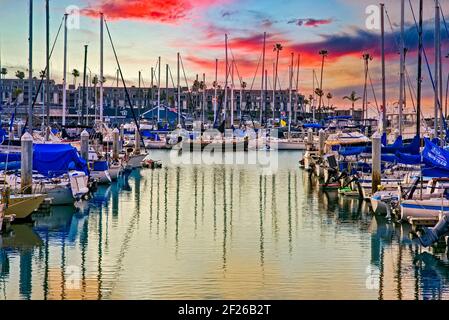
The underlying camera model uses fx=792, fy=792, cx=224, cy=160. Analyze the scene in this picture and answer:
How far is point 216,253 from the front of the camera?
29641 millimetres

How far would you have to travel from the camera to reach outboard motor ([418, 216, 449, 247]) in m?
28.9

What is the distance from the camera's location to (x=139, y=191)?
53.3 m

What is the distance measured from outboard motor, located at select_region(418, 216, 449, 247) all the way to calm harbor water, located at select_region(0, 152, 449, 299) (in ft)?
1.78

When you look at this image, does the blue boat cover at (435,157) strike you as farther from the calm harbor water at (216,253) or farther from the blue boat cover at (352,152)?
the blue boat cover at (352,152)

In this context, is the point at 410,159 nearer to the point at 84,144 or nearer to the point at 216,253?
the point at 216,253

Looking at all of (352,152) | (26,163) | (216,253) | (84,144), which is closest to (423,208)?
(216,253)

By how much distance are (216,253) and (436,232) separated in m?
8.17

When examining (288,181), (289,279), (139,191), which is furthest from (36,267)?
(288,181)

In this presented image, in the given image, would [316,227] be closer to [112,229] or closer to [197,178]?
[112,229]

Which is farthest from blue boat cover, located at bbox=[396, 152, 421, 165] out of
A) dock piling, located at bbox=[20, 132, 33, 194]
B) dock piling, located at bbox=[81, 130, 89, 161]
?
dock piling, located at bbox=[81, 130, 89, 161]

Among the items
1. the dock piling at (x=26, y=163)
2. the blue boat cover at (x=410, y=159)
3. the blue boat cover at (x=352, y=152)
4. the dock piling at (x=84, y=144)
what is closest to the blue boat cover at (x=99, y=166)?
the dock piling at (x=84, y=144)

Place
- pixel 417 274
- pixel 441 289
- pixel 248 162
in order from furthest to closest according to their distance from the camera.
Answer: pixel 248 162 → pixel 417 274 → pixel 441 289

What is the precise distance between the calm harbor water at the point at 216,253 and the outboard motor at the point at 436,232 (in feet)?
1.78
